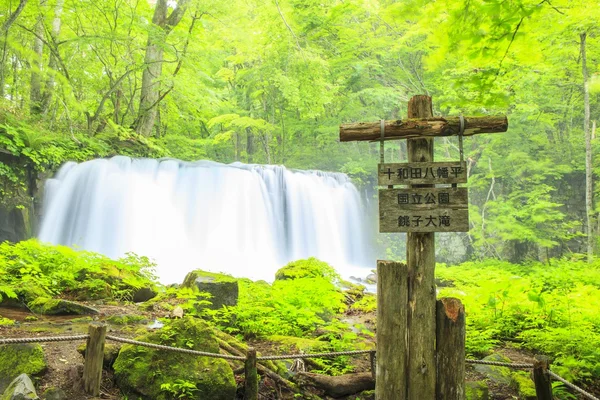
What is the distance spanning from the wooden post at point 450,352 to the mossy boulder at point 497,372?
1680 mm

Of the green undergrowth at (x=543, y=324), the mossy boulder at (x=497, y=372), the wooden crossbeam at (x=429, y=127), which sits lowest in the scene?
the mossy boulder at (x=497, y=372)

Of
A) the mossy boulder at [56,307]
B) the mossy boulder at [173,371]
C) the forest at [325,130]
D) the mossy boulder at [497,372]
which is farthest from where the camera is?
the mossy boulder at [56,307]

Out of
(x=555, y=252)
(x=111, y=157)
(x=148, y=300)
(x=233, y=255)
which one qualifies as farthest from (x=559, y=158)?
(x=111, y=157)

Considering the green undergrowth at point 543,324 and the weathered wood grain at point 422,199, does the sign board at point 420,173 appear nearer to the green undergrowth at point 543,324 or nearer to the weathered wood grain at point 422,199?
the weathered wood grain at point 422,199

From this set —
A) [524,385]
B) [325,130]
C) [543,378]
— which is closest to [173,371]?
[543,378]

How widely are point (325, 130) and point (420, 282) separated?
17346mm

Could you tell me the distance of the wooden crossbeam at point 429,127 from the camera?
2861mm

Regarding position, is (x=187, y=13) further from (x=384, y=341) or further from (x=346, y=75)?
(x=384, y=341)

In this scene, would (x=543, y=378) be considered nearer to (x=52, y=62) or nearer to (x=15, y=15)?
(x=15, y=15)

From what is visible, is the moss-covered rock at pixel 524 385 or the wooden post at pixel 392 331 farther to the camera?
the moss-covered rock at pixel 524 385

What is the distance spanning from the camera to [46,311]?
497 centimetres

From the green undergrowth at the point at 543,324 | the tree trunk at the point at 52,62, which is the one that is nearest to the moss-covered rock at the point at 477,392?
the green undergrowth at the point at 543,324

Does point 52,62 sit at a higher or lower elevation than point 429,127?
higher

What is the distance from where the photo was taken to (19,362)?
3.08 m
